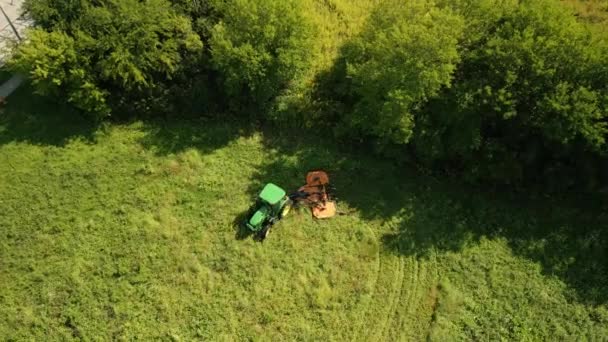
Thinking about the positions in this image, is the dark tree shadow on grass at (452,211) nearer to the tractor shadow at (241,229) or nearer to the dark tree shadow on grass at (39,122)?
the tractor shadow at (241,229)

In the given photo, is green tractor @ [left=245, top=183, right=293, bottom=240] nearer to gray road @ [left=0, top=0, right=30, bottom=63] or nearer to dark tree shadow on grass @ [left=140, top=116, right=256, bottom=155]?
dark tree shadow on grass @ [left=140, top=116, right=256, bottom=155]

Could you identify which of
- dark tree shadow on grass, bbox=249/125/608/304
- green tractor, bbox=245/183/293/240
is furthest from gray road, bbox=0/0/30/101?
green tractor, bbox=245/183/293/240

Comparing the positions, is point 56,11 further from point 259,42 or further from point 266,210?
point 266,210

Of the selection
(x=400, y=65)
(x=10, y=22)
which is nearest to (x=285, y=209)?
(x=400, y=65)

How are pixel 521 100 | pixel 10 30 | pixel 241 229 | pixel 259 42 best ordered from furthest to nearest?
1. pixel 10 30
2. pixel 259 42
3. pixel 241 229
4. pixel 521 100

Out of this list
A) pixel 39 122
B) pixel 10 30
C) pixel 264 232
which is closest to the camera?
pixel 264 232

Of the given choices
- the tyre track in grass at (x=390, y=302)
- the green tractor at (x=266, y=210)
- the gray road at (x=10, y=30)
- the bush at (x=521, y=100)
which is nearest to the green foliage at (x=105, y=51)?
the gray road at (x=10, y=30)
